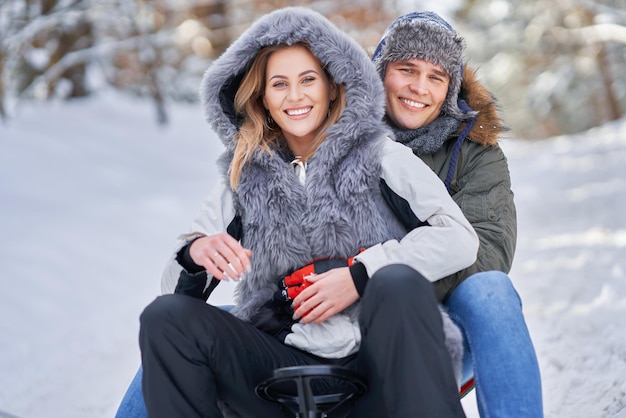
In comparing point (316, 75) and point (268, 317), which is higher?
point (316, 75)

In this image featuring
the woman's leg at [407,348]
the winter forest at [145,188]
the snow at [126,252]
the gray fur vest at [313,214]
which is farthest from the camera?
the winter forest at [145,188]

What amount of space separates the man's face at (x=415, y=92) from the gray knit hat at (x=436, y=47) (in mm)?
32

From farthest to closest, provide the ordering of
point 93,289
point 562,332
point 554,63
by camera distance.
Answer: point 554,63 → point 93,289 → point 562,332

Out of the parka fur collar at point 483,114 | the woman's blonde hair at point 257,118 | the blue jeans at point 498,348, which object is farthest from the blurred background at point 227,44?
the blue jeans at point 498,348

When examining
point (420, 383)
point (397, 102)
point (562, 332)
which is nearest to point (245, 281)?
point (420, 383)

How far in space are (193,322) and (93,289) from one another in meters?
4.17

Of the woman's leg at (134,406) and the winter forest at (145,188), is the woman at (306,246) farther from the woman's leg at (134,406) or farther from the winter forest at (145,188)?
the winter forest at (145,188)

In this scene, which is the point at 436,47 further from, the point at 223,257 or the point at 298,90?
the point at 223,257

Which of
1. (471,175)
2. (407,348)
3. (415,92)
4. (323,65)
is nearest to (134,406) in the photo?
(407,348)

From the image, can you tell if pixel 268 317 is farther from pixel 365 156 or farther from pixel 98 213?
pixel 98 213

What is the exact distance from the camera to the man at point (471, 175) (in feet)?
7.58

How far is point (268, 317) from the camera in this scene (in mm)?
2502

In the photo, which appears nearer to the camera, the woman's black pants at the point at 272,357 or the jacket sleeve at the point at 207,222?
the woman's black pants at the point at 272,357

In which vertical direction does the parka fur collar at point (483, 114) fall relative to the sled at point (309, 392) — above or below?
above
